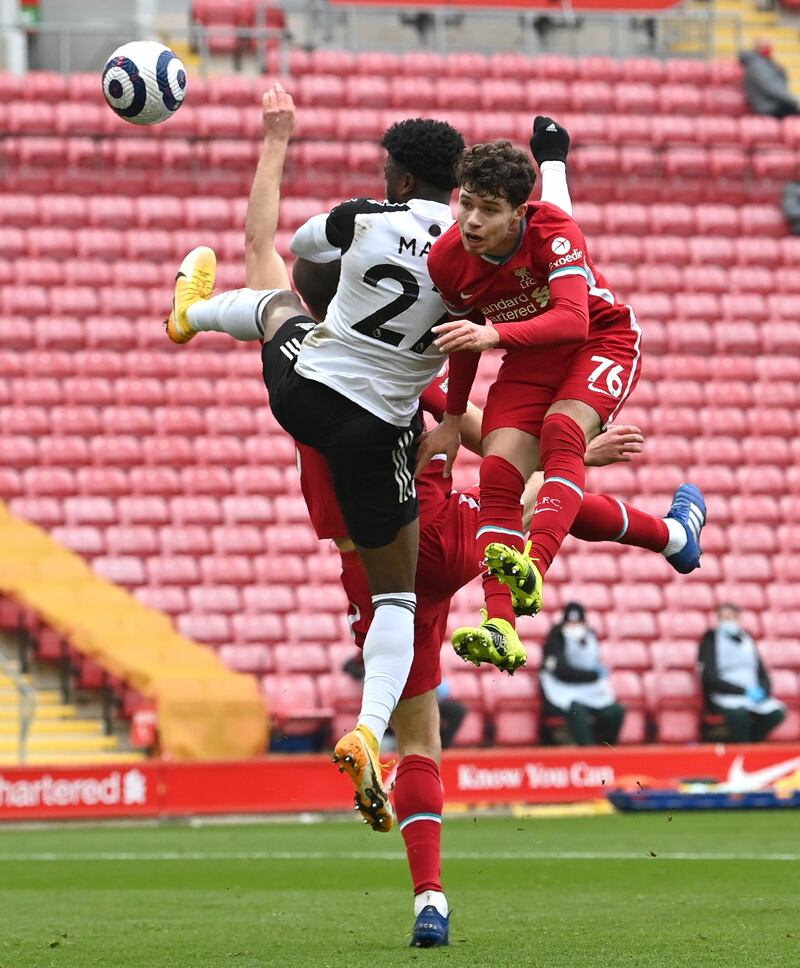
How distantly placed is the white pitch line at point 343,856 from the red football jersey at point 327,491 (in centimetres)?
347

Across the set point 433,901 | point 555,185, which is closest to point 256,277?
point 555,185

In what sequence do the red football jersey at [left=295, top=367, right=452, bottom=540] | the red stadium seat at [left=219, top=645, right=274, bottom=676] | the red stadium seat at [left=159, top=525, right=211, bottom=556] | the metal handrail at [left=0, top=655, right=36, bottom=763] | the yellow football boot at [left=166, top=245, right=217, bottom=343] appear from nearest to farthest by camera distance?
1. the red football jersey at [left=295, top=367, right=452, bottom=540]
2. the yellow football boot at [left=166, top=245, right=217, bottom=343]
3. the metal handrail at [left=0, top=655, right=36, bottom=763]
4. the red stadium seat at [left=219, top=645, right=274, bottom=676]
5. the red stadium seat at [left=159, top=525, right=211, bottom=556]

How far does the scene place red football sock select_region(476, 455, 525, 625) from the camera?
5793 millimetres

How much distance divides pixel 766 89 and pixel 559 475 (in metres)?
15.4

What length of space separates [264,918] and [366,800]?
1.39 metres

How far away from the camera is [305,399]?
5.66m

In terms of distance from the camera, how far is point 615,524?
20.6 feet

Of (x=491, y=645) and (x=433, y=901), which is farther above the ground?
(x=491, y=645)

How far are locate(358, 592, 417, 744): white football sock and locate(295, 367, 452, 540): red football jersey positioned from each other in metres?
0.36

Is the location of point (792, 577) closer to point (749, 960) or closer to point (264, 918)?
point (264, 918)

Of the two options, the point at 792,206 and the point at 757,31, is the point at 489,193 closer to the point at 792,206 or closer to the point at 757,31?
the point at 792,206

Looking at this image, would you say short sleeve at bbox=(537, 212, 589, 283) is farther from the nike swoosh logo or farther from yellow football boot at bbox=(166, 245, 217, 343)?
the nike swoosh logo

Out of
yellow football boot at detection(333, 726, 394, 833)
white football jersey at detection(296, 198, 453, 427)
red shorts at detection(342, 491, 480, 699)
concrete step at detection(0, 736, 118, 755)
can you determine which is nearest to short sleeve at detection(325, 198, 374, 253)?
white football jersey at detection(296, 198, 453, 427)

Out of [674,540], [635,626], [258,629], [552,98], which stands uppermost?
[552,98]
